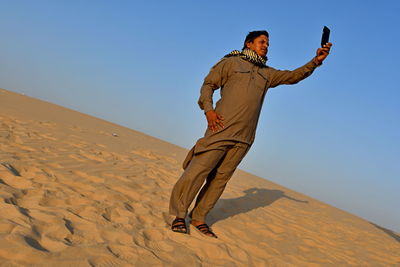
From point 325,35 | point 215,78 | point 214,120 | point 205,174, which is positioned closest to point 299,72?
point 325,35

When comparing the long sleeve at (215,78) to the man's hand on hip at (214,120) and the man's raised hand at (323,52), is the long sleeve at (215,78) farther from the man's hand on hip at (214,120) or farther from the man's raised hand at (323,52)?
the man's raised hand at (323,52)

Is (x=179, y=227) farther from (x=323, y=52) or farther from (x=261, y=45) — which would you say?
(x=323, y=52)

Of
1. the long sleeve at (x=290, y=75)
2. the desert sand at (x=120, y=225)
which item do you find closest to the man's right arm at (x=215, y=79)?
the long sleeve at (x=290, y=75)

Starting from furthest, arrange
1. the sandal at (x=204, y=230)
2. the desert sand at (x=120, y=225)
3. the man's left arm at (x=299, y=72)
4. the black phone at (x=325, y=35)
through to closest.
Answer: the sandal at (x=204, y=230)
the man's left arm at (x=299, y=72)
the black phone at (x=325, y=35)
the desert sand at (x=120, y=225)

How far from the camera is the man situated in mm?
2734

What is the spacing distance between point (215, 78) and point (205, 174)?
0.86 meters

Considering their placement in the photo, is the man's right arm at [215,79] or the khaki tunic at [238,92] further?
the man's right arm at [215,79]

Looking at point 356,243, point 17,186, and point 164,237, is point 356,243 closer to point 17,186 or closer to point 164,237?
point 164,237

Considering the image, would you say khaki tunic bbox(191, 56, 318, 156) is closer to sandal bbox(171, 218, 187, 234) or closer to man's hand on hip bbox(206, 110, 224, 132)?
man's hand on hip bbox(206, 110, 224, 132)

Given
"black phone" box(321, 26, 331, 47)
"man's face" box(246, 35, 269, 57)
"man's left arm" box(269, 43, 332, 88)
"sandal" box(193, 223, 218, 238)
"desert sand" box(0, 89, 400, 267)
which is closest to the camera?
"desert sand" box(0, 89, 400, 267)

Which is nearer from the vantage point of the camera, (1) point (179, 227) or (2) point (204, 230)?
(1) point (179, 227)

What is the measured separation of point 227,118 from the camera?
108 inches

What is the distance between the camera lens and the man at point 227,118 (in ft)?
8.97

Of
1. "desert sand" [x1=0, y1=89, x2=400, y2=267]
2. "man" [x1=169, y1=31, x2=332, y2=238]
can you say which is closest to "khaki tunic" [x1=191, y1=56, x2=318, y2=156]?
"man" [x1=169, y1=31, x2=332, y2=238]
